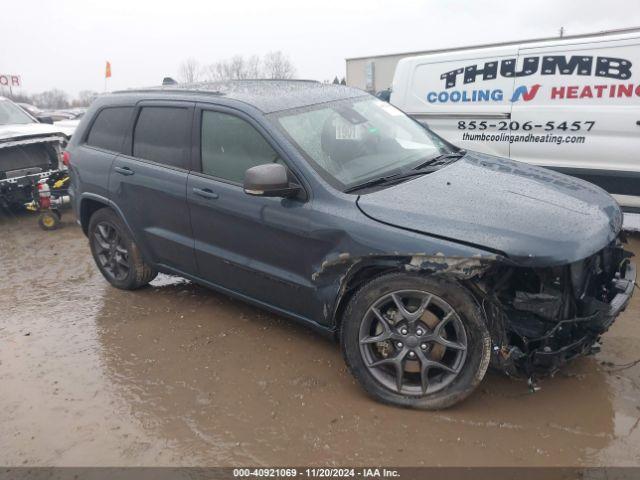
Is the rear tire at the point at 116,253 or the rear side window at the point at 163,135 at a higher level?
the rear side window at the point at 163,135

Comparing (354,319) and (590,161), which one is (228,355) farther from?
(590,161)

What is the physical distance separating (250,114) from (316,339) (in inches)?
64.6

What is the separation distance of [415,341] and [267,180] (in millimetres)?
1225

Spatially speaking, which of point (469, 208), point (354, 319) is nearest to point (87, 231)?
point (354, 319)

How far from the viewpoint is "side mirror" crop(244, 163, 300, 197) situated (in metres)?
2.90

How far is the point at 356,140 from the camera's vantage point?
3445mm

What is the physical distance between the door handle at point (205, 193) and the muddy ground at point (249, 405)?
1061 mm

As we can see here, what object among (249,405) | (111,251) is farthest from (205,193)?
(111,251)

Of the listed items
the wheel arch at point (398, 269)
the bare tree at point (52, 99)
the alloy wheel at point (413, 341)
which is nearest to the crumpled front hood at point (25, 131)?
the wheel arch at point (398, 269)

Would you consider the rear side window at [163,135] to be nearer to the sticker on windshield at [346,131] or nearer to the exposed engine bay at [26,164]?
the sticker on windshield at [346,131]

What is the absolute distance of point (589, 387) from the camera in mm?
2902

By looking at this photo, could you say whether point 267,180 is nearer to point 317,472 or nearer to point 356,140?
point 356,140

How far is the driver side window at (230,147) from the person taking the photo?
327 cm

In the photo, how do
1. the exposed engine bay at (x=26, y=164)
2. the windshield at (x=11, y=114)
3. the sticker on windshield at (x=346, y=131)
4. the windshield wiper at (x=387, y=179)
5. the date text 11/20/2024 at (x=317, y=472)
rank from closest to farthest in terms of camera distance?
the date text 11/20/2024 at (x=317, y=472), the windshield wiper at (x=387, y=179), the sticker on windshield at (x=346, y=131), the exposed engine bay at (x=26, y=164), the windshield at (x=11, y=114)
